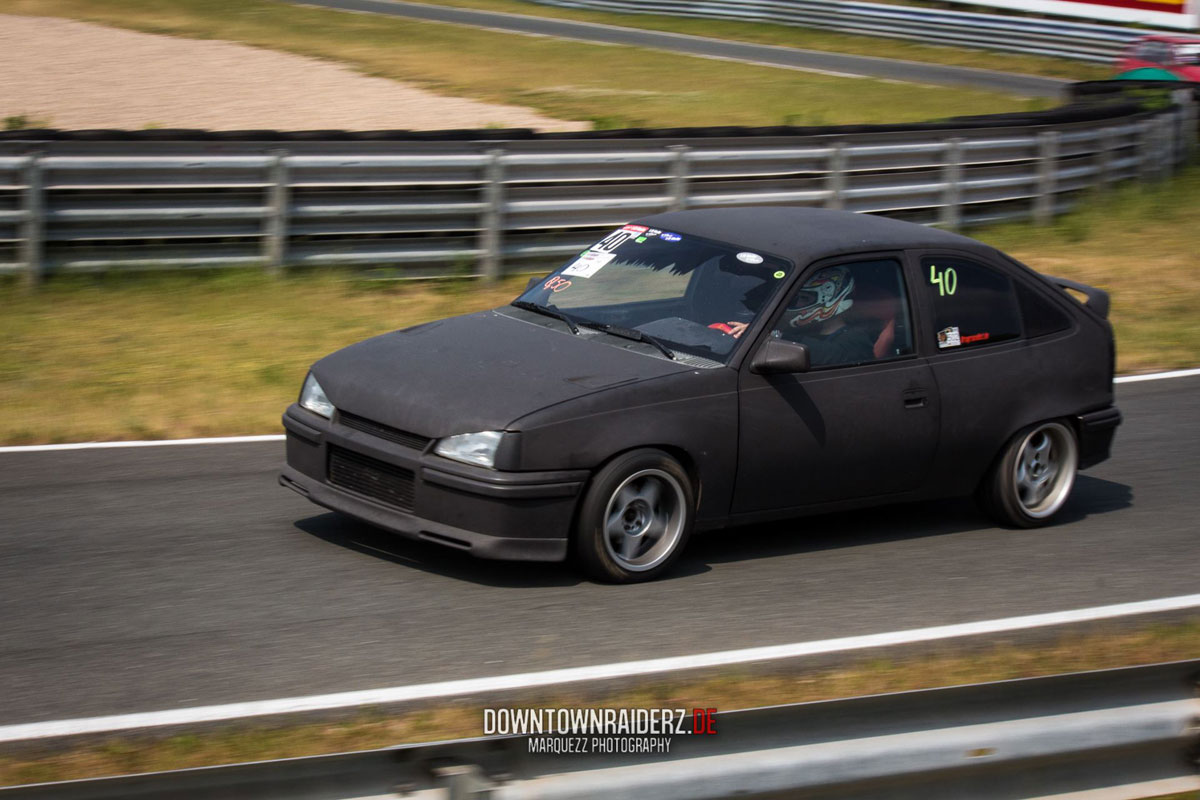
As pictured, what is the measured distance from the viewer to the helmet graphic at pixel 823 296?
A: 6527 millimetres

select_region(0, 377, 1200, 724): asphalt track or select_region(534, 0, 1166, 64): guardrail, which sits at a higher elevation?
select_region(534, 0, 1166, 64): guardrail

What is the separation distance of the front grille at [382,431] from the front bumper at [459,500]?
0.02 metres

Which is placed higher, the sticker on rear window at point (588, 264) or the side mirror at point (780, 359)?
the sticker on rear window at point (588, 264)

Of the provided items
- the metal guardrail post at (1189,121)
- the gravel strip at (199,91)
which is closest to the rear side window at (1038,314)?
the metal guardrail post at (1189,121)

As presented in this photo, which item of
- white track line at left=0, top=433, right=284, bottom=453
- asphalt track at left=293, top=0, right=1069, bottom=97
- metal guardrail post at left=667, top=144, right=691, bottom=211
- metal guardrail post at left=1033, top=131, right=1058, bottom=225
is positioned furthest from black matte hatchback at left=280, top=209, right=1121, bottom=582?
asphalt track at left=293, top=0, right=1069, bottom=97

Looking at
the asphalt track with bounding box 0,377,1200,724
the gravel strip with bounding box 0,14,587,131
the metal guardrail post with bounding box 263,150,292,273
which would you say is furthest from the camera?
the gravel strip with bounding box 0,14,587,131

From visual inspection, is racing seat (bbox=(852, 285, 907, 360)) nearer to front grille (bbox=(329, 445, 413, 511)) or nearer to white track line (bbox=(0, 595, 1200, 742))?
white track line (bbox=(0, 595, 1200, 742))

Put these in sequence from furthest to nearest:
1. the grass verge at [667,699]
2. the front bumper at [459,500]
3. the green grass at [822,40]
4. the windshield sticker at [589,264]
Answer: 1. the green grass at [822,40]
2. the windshield sticker at [589,264]
3. the front bumper at [459,500]
4. the grass verge at [667,699]

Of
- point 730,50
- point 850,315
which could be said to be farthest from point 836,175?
point 730,50

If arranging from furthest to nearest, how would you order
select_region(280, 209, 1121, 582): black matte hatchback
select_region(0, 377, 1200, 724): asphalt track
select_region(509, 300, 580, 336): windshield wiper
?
select_region(509, 300, 580, 336): windshield wiper < select_region(280, 209, 1121, 582): black matte hatchback < select_region(0, 377, 1200, 724): asphalt track

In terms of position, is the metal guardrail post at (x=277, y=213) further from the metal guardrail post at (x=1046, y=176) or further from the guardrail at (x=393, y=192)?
the metal guardrail post at (x=1046, y=176)

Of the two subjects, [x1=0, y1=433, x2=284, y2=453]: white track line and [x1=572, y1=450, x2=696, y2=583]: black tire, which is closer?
[x1=572, y1=450, x2=696, y2=583]: black tire

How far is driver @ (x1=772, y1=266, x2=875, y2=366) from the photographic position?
650cm

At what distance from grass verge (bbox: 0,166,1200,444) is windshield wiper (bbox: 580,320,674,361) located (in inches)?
114
